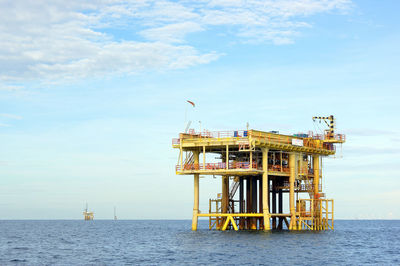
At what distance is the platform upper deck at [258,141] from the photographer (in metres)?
78.9

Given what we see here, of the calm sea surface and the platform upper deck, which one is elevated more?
the platform upper deck

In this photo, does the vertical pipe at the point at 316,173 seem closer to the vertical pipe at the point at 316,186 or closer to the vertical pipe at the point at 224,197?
the vertical pipe at the point at 316,186

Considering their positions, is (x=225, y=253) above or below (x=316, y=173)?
below

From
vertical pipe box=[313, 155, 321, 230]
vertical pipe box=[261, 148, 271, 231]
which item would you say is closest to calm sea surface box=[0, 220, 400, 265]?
vertical pipe box=[261, 148, 271, 231]

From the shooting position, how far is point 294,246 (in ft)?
223

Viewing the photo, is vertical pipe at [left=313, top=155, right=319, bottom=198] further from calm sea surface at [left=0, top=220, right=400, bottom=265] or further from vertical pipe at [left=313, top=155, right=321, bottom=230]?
calm sea surface at [left=0, top=220, right=400, bottom=265]

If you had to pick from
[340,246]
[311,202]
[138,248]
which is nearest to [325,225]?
[311,202]

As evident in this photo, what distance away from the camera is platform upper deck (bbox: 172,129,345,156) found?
7894 cm

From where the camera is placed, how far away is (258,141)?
257 ft

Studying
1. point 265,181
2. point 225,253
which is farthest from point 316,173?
point 225,253

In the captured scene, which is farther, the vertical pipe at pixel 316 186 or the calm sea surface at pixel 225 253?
the vertical pipe at pixel 316 186

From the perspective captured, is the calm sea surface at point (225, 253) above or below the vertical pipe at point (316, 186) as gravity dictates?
below

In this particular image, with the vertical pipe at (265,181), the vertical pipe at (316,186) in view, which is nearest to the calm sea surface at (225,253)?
the vertical pipe at (265,181)

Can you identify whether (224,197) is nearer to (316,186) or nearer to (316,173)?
(316,186)
